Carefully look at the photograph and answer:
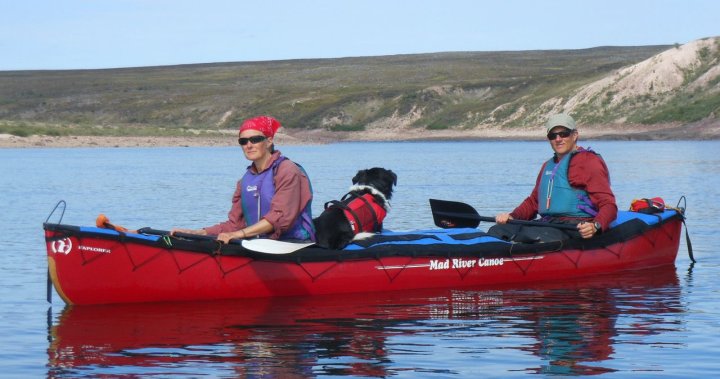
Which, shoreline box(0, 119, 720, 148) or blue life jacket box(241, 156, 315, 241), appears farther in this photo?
shoreline box(0, 119, 720, 148)

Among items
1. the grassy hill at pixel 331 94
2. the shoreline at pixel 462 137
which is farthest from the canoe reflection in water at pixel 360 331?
the grassy hill at pixel 331 94

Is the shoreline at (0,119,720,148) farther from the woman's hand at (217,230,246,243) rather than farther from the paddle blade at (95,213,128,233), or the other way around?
the woman's hand at (217,230,246,243)

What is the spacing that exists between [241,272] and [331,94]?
381 feet

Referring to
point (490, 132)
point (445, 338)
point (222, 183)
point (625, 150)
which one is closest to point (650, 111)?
point (490, 132)

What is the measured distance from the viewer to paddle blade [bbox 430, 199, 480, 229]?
17.0 metres

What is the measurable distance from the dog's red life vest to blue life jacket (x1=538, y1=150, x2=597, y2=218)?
7.12ft

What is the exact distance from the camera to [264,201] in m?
13.2

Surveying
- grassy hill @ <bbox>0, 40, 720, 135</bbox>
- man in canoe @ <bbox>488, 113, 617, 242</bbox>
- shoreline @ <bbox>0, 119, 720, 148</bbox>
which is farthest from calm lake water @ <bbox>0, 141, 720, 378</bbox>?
grassy hill @ <bbox>0, 40, 720, 135</bbox>

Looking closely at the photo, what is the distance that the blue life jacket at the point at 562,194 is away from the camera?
15.1m

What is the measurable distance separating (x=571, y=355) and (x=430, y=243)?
13.0 ft

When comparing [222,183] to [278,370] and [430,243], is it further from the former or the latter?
[278,370]

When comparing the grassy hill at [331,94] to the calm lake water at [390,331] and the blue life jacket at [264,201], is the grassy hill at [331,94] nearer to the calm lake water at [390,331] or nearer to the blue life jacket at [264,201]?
the calm lake water at [390,331]

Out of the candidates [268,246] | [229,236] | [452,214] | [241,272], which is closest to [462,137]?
[452,214]

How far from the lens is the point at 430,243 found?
14.8 m
